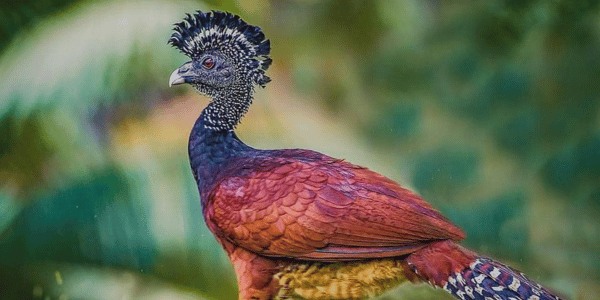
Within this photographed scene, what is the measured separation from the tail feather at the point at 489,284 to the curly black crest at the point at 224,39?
0.83m

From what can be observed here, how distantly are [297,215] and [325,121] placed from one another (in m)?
0.52

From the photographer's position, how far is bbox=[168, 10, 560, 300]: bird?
223 cm

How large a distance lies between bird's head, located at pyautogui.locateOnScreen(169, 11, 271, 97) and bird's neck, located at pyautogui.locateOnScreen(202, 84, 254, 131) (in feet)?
0.04

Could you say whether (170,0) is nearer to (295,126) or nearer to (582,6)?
(295,126)

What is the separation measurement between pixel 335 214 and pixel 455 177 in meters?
0.58

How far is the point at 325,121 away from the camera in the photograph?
106 inches

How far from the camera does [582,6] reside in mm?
2666

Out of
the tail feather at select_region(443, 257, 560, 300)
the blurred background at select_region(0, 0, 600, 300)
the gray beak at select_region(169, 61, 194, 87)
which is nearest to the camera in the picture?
the tail feather at select_region(443, 257, 560, 300)

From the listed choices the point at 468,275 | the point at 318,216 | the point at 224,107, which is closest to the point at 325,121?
the point at 224,107

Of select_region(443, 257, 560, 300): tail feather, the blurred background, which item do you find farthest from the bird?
the blurred background

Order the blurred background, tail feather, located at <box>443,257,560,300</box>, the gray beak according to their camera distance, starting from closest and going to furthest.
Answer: tail feather, located at <box>443,257,560,300</box>, the gray beak, the blurred background

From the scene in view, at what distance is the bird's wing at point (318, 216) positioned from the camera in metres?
2.23

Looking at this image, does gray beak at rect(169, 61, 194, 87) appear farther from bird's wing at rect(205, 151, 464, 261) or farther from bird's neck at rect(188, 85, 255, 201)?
bird's wing at rect(205, 151, 464, 261)

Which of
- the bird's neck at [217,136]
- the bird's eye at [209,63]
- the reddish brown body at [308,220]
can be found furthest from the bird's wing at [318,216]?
the bird's eye at [209,63]
